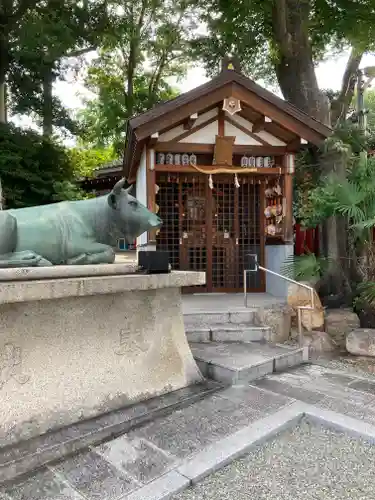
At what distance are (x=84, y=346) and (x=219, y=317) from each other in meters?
3.93

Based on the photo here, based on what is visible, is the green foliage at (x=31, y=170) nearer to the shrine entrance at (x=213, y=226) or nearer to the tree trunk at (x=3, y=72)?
the tree trunk at (x=3, y=72)

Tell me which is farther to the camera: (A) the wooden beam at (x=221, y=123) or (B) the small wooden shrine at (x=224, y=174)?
(A) the wooden beam at (x=221, y=123)

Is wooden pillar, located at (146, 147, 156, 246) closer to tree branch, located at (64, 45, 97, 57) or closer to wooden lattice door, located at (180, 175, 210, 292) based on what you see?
wooden lattice door, located at (180, 175, 210, 292)

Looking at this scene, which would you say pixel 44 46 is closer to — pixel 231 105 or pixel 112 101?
pixel 112 101

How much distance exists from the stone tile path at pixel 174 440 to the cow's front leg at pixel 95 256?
164 cm

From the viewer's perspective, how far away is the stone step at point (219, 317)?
6.96 metres

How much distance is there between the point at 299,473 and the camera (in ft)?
9.43

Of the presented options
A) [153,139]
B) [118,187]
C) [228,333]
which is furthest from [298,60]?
[118,187]

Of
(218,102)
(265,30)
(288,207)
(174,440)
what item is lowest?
(174,440)

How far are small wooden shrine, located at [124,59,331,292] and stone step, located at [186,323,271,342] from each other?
311 centimetres

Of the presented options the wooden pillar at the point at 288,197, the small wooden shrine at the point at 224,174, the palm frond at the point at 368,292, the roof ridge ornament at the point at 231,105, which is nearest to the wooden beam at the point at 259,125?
the small wooden shrine at the point at 224,174

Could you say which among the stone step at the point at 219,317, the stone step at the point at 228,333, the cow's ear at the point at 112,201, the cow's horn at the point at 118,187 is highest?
the cow's horn at the point at 118,187

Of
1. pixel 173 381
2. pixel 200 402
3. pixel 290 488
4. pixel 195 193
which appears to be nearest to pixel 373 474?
pixel 290 488

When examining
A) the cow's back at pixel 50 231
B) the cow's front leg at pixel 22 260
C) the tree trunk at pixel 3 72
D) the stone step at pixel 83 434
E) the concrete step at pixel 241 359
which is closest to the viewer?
the stone step at pixel 83 434
